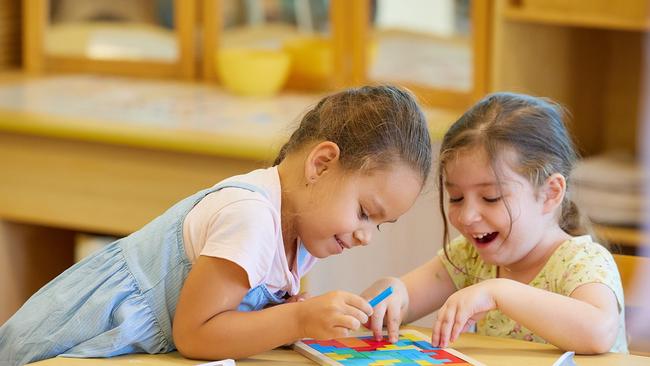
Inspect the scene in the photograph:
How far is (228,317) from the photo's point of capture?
1.23 m

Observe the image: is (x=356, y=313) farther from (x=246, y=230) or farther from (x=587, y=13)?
(x=587, y=13)

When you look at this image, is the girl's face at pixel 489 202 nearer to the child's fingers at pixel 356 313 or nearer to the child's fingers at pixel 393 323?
the child's fingers at pixel 393 323

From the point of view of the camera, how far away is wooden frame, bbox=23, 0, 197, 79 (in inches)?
114

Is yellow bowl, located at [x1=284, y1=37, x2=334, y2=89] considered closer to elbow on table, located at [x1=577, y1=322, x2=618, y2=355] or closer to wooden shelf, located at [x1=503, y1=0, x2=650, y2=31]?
wooden shelf, located at [x1=503, y1=0, x2=650, y2=31]

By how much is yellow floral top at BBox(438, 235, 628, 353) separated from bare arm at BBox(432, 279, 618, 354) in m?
0.06

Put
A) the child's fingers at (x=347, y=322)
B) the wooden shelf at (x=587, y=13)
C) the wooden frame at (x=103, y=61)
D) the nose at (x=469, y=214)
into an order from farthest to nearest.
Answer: the wooden frame at (x=103, y=61), the wooden shelf at (x=587, y=13), the nose at (x=469, y=214), the child's fingers at (x=347, y=322)

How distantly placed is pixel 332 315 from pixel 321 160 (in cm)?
18

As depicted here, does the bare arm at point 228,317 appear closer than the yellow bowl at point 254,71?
Yes

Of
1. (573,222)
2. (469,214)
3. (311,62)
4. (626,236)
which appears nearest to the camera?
(469,214)

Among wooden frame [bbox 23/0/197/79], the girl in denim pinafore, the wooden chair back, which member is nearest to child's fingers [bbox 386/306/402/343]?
the girl in denim pinafore

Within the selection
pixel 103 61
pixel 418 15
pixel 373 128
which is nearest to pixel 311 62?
pixel 418 15

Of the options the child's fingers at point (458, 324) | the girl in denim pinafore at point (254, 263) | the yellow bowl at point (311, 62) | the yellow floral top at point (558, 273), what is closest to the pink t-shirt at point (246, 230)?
the girl in denim pinafore at point (254, 263)

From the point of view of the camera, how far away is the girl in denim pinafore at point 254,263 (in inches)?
48.1

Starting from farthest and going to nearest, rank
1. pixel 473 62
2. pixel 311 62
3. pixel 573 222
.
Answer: pixel 311 62 → pixel 473 62 → pixel 573 222
